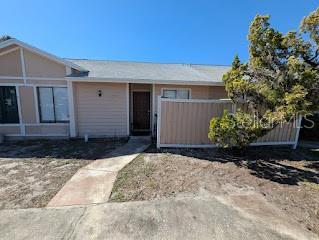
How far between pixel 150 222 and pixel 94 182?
2041 millimetres

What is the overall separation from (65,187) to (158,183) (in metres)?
2.17

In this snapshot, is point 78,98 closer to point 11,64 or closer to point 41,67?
point 41,67

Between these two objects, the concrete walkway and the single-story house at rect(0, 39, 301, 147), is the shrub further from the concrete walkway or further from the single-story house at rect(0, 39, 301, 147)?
the concrete walkway

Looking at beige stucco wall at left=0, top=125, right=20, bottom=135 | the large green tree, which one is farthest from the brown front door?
beige stucco wall at left=0, top=125, right=20, bottom=135

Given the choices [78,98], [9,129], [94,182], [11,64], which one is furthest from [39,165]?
[11,64]

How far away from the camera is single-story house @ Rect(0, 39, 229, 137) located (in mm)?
7949

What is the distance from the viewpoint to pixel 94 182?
4.55m

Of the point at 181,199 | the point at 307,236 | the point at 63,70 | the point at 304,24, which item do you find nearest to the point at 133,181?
the point at 181,199

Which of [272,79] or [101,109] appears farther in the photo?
[101,109]

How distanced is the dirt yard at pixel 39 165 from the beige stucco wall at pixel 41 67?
9.69 feet

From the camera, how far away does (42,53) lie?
7.75 meters

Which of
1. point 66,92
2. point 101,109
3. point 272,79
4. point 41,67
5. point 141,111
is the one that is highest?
point 41,67

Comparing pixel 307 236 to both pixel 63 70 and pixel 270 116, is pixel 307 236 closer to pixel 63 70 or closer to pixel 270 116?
pixel 270 116

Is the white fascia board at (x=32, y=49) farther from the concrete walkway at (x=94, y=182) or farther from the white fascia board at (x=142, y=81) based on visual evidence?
the concrete walkway at (x=94, y=182)
